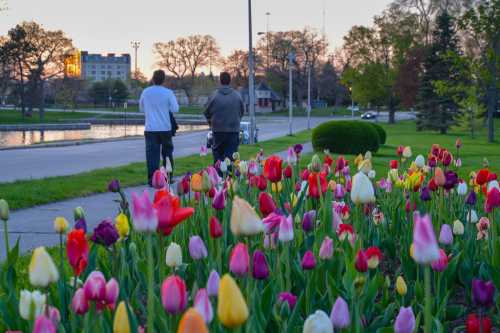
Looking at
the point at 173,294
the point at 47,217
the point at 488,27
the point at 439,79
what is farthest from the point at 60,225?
the point at 439,79

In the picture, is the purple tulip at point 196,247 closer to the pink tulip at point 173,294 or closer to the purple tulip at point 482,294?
the pink tulip at point 173,294

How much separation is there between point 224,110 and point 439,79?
41.6 metres

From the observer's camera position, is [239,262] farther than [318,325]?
Yes

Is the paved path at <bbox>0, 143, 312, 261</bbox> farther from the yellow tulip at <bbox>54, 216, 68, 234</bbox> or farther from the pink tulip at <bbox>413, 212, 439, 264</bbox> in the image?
the pink tulip at <bbox>413, 212, 439, 264</bbox>

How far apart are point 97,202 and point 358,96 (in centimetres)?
5966

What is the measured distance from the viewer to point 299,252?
3756 millimetres

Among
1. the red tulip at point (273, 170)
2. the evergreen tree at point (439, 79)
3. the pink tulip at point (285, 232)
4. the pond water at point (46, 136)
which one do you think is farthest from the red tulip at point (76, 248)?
the evergreen tree at point (439, 79)

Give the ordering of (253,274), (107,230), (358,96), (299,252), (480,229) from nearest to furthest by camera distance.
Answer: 1. (253,274)
2. (107,230)
3. (299,252)
4. (480,229)
5. (358,96)

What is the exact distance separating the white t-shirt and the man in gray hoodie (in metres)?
0.59

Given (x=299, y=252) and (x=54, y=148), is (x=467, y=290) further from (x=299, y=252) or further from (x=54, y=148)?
(x=54, y=148)

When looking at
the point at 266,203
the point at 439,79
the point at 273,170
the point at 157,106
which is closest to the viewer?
the point at 266,203

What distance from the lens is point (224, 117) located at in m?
10.6

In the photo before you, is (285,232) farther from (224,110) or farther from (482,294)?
(224,110)

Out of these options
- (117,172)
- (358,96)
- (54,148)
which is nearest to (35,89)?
(358,96)
